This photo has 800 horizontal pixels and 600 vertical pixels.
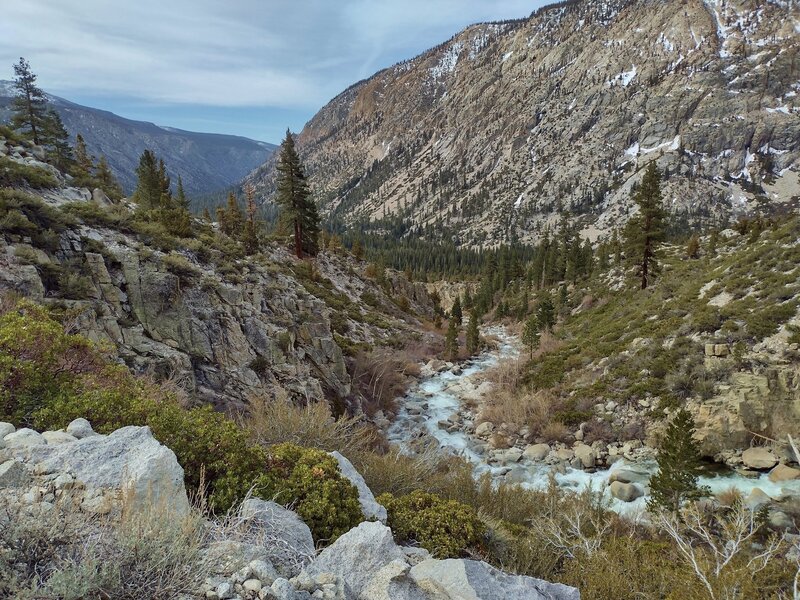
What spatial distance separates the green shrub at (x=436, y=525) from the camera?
17.7 feet

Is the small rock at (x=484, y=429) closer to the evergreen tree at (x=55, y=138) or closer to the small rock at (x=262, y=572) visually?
the small rock at (x=262, y=572)

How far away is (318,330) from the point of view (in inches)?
824

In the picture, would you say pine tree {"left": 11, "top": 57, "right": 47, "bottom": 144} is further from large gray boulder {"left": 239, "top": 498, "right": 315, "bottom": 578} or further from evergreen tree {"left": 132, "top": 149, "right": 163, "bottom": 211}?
large gray boulder {"left": 239, "top": 498, "right": 315, "bottom": 578}

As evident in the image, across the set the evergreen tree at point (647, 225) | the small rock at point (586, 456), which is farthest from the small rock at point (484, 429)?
the evergreen tree at point (647, 225)

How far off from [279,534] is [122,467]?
181cm

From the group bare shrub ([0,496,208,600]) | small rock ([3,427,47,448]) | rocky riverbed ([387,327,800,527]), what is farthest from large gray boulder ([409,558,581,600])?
rocky riverbed ([387,327,800,527])

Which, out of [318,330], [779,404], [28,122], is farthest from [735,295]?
[28,122]

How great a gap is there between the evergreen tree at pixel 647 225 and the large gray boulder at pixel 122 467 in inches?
1435

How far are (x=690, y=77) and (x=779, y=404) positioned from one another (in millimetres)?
244505

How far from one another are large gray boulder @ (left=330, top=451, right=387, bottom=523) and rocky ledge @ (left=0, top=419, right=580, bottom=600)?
2.68 ft

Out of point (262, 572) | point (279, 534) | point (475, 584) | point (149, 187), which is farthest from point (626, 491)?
point (149, 187)

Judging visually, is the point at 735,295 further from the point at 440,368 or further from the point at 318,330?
the point at 318,330

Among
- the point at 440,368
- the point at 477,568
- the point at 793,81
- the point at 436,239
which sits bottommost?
the point at 440,368

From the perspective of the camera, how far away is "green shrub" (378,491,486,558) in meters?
5.40
